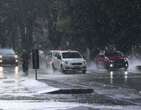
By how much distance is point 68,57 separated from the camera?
4016 centimetres

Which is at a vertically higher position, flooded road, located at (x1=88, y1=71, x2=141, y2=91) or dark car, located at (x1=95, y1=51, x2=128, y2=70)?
dark car, located at (x1=95, y1=51, x2=128, y2=70)

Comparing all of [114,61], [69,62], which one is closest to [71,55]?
[69,62]

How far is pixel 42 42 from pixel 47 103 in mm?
64210

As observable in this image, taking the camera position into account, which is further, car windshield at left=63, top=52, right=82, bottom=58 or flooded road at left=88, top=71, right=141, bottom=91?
car windshield at left=63, top=52, right=82, bottom=58

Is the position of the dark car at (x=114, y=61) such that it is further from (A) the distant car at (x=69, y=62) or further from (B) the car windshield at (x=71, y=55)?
(A) the distant car at (x=69, y=62)

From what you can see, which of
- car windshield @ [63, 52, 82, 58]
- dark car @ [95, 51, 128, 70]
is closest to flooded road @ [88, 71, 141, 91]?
car windshield @ [63, 52, 82, 58]

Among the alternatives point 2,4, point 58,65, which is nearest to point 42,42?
point 2,4

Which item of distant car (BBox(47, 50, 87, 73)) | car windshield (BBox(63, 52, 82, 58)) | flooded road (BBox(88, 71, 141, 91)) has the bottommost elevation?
flooded road (BBox(88, 71, 141, 91))

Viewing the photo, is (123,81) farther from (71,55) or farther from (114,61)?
(114,61)

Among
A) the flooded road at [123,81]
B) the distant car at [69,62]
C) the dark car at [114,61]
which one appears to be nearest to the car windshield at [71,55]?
the distant car at [69,62]

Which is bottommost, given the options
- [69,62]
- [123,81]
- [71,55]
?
[123,81]

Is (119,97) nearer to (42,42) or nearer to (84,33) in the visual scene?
(84,33)

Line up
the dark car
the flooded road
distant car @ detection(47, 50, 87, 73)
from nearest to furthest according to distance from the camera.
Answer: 1. the flooded road
2. distant car @ detection(47, 50, 87, 73)
3. the dark car

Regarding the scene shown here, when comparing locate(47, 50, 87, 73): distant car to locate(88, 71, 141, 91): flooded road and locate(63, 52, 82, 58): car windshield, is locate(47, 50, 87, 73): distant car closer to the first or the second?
locate(63, 52, 82, 58): car windshield
